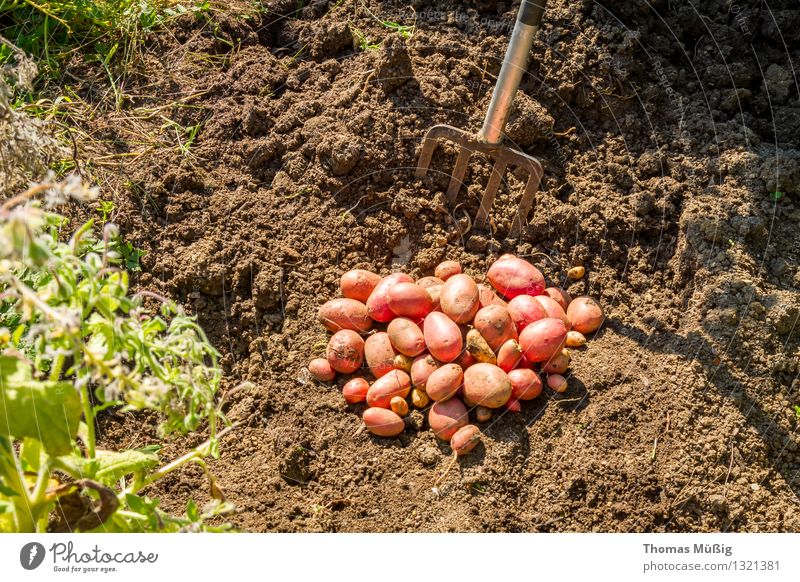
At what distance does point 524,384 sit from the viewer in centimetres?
243

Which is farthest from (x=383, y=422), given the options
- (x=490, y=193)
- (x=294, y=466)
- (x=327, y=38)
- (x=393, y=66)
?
(x=327, y=38)

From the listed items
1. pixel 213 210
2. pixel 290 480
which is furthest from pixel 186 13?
pixel 290 480

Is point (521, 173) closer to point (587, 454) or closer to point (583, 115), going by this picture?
point (583, 115)

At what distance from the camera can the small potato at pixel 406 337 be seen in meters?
2.51

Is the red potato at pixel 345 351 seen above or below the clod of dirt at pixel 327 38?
below

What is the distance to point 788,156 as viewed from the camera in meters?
2.78

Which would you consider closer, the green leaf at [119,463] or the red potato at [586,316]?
the green leaf at [119,463]

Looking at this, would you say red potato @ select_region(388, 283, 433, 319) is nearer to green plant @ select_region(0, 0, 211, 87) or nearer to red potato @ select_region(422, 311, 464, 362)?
red potato @ select_region(422, 311, 464, 362)

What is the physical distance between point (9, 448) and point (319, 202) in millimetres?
1570

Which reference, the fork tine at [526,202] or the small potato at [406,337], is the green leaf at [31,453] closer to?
the small potato at [406,337]

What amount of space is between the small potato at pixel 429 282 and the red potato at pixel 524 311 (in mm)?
277

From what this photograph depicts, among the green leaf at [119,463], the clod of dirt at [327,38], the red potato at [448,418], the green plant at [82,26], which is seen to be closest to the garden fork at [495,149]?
the clod of dirt at [327,38]

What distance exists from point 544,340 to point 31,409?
154cm
